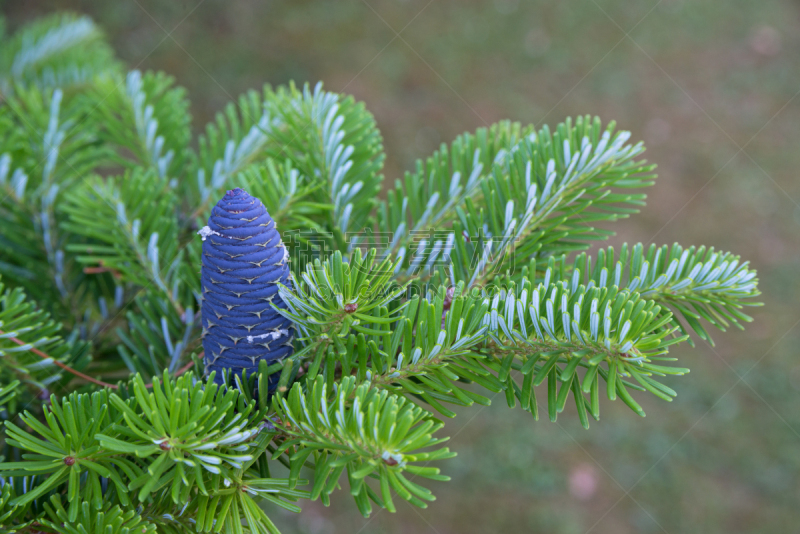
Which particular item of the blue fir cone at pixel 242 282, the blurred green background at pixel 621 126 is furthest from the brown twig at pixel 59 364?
the blurred green background at pixel 621 126

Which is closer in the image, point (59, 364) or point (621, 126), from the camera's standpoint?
point (59, 364)

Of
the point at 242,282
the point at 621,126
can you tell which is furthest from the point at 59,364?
the point at 621,126

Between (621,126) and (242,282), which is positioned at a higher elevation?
(621,126)

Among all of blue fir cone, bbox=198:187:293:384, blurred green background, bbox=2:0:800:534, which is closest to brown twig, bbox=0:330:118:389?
blue fir cone, bbox=198:187:293:384

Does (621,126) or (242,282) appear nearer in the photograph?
(242,282)

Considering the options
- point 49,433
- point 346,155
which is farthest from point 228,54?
point 49,433

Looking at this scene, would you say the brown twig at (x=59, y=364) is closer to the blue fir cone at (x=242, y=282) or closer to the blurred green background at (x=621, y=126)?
the blue fir cone at (x=242, y=282)

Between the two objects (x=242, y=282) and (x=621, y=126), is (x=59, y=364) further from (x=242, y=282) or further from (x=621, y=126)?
(x=621, y=126)
